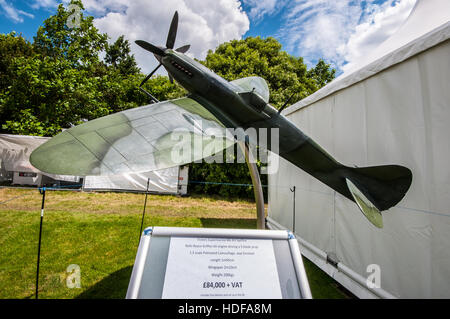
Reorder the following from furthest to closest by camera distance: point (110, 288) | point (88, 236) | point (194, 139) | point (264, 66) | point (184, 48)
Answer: point (264, 66) < point (88, 236) < point (184, 48) < point (110, 288) < point (194, 139)

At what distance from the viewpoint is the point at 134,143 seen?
2.19 meters

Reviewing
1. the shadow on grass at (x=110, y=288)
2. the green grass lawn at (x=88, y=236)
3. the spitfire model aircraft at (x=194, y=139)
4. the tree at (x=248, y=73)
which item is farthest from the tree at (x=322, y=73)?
the shadow on grass at (x=110, y=288)

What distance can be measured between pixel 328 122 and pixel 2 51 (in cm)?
2215

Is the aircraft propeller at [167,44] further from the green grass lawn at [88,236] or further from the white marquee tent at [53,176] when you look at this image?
the white marquee tent at [53,176]

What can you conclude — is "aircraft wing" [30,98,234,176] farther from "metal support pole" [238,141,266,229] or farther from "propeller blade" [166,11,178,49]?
"propeller blade" [166,11,178,49]

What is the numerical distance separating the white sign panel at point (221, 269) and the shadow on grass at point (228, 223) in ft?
15.6

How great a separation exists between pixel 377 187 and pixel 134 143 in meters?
3.01

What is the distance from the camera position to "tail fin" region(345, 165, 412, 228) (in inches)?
91.8

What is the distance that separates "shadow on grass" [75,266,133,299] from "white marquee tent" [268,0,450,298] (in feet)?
10.8

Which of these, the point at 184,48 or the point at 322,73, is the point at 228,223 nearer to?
the point at 184,48

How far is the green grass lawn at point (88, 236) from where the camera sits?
305 cm

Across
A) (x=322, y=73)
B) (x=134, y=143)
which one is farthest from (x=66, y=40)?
(x=322, y=73)

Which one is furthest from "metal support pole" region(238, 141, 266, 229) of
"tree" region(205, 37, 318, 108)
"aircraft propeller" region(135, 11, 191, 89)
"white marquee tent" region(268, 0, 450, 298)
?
"tree" region(205, 37, 318, 108)
